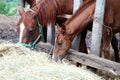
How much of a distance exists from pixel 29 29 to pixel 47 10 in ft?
1.71

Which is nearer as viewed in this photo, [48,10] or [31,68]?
[31,68]

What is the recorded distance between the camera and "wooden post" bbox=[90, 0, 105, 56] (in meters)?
4.45

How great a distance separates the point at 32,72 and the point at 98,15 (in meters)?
1.51

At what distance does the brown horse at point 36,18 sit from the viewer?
492 cm

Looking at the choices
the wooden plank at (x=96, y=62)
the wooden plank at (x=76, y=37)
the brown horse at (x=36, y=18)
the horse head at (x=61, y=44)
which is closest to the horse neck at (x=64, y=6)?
the brown horse at (x=36, y=18)

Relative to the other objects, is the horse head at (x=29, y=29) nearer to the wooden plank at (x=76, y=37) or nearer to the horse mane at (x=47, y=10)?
the horse mane at (x=47, y=10)

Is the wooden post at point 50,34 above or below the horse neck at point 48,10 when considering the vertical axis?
below

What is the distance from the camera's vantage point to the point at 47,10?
17.0 feet

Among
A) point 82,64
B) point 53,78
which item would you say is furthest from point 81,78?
point 82,64

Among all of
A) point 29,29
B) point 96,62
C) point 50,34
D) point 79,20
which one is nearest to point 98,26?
point 79,20

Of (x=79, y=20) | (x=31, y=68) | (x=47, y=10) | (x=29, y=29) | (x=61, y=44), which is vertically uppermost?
(x=47, y=10)

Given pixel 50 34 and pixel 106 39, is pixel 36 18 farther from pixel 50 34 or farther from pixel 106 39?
pixel 106 39

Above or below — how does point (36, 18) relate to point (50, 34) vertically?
above

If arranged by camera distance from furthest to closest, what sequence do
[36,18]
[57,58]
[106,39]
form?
[36,18] → [106,39] → [57,58]
